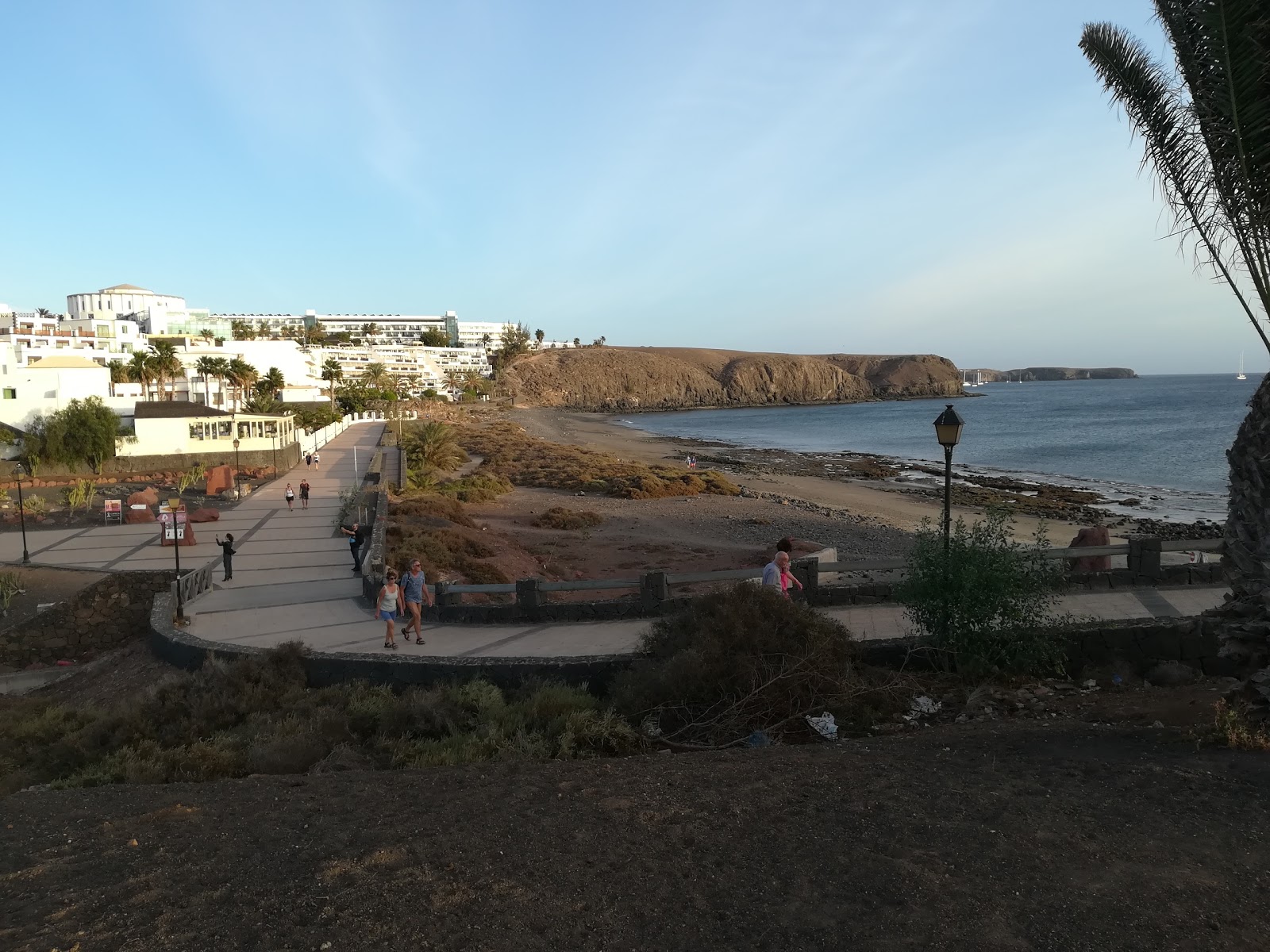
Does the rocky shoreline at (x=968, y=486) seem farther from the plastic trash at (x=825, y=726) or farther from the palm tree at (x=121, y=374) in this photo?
the palm tree at (x=121, y=374)

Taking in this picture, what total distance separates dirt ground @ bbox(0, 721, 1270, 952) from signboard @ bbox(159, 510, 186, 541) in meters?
10.7

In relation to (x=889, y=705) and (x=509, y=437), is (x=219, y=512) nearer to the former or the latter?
(x=889, y=705)

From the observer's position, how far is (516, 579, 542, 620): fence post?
1231 cm

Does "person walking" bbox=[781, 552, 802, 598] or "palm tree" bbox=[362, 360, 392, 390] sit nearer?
"person walking" bbox=[781, 552, 802, 598]

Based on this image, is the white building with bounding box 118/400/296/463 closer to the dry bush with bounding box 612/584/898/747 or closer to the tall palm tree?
the tall palm tree

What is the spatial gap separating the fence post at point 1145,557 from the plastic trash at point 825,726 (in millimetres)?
6888

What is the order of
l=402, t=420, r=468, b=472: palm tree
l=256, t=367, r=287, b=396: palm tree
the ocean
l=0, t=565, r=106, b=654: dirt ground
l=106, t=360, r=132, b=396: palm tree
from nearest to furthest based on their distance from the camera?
l=0, t=565, r=106, b=654: dirt ground < l=402, t=420, r=468, b=472: palm tree < the ocean < l=106, t=360, r=132, b=396: palm tree < l=256, t=367, r=287, b=396: palm tree

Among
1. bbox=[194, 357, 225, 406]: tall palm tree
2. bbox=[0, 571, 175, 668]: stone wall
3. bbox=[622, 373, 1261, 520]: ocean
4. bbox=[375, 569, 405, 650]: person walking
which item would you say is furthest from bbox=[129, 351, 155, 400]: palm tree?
bbox=[375, 569, 405, 650]: person walking

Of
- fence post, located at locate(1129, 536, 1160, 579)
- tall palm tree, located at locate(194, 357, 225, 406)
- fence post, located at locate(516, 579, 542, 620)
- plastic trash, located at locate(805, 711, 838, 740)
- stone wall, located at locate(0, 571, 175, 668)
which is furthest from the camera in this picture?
tall palm tree, located at locate(194, 357, 225, 406)

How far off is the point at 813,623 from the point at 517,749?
3.43 metres

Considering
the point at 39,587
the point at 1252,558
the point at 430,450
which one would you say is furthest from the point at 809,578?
the point at 430,450

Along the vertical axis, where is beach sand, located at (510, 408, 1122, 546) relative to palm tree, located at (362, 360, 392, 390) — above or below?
below

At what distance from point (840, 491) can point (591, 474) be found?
41.3ft

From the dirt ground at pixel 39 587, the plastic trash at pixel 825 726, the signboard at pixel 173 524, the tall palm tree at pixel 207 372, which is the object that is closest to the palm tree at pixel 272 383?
the tall palm tree at pixel 207 372
